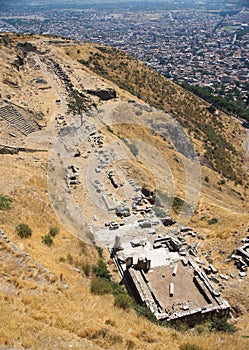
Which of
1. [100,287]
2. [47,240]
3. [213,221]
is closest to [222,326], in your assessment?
[100,287]

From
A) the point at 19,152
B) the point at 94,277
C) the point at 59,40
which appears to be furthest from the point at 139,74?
the point at 94,277

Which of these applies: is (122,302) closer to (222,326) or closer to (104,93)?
(222,326)

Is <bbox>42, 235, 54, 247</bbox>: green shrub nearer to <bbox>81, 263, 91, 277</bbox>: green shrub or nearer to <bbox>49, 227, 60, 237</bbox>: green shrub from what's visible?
<bbox>49, 227, 60, 237</bbox>: green shrub

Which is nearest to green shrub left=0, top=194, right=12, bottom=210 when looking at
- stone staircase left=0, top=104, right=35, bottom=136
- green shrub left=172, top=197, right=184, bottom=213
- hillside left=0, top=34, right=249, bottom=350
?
hillside left=0, top=34, right=249, bottom=350

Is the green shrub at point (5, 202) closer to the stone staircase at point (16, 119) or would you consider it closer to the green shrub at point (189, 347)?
the green shrub at point (189, 347)

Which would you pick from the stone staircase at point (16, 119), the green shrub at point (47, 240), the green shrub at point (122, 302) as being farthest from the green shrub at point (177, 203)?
the stone staircase at point (16, 119)

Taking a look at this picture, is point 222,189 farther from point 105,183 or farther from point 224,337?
point 224,337
